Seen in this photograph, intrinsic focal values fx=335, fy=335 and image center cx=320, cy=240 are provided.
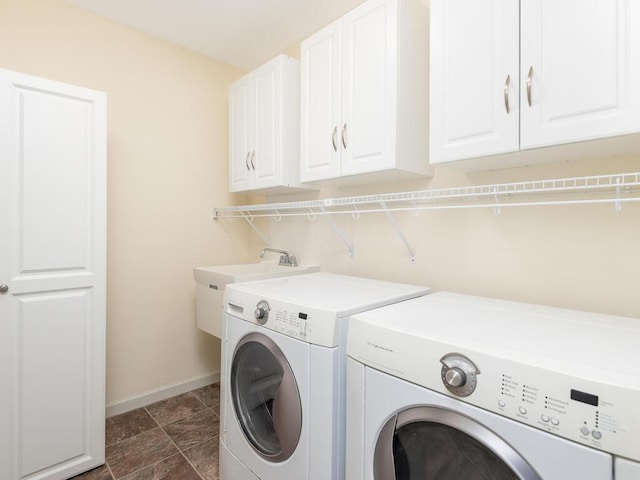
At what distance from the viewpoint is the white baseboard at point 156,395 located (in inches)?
88.1

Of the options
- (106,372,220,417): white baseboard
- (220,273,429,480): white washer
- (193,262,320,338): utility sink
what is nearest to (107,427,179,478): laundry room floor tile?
(106,372,220,417): white baseboard

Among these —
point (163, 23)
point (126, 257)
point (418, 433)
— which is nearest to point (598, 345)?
point (418, 433)

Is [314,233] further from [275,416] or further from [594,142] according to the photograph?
[594,142]

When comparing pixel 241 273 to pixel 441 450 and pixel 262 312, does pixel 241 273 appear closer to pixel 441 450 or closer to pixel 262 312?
pixel 262 312

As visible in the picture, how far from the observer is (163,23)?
221 centimetres

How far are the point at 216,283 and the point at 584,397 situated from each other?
6.24 feet

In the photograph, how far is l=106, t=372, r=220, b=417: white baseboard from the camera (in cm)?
224

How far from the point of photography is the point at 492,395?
2.46 feet

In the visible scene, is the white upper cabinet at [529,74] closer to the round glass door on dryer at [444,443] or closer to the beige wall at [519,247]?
the beige wall at [519,247]

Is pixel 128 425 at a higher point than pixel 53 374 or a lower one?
lower

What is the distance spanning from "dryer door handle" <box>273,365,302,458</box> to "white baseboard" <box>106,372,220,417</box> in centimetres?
155

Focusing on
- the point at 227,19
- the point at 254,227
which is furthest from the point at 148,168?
the point at 227,19

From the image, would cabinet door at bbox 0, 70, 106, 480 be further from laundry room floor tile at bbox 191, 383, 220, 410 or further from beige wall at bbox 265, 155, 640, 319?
beige wall at bbox 265, 155, 640, 319

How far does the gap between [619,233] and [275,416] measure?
4.70ft
